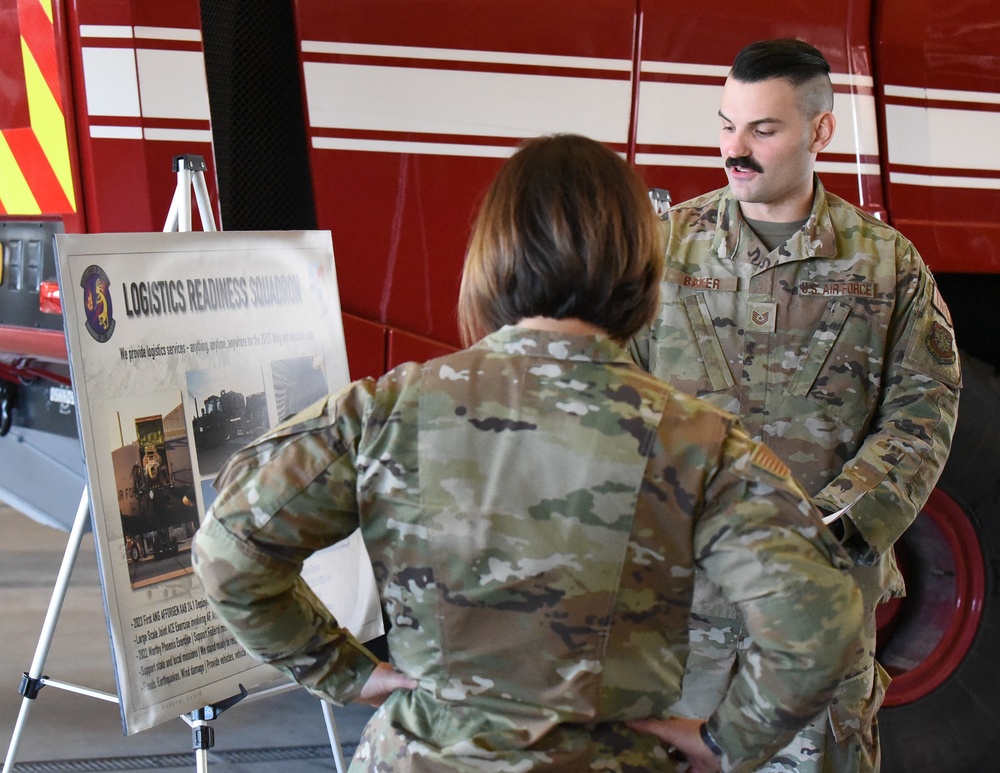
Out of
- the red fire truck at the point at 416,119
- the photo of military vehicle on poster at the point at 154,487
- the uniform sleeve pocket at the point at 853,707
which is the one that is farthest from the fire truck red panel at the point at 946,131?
the photo of military vehicle on poster at the point at 154,487

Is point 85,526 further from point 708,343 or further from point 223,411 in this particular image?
point 708,343

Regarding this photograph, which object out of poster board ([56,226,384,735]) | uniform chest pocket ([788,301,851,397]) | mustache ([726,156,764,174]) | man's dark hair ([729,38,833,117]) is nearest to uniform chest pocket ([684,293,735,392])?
uniform chest pocket ([788,301,851,397])

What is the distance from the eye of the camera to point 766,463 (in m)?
1.04

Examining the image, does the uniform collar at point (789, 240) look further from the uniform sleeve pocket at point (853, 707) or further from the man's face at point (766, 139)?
the uniform sleeve pocket at point (853, 707)

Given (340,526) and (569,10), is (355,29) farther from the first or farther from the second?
(340,526)

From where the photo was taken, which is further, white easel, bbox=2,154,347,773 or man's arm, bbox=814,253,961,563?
white easel, bbox=2,154,347,773

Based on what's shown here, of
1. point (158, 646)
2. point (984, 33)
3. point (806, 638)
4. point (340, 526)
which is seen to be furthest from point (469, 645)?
point (984, 33)

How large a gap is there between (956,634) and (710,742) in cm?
201

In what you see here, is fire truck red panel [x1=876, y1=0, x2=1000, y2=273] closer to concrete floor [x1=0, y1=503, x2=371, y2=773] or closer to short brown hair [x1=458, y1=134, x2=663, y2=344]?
short brown hair [x1=458, y1=134, x2=663, y2=344]

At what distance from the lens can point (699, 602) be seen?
1908 mm

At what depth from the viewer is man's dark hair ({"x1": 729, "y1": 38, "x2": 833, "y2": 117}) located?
1854 mm

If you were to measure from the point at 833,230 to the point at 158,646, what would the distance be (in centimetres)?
140

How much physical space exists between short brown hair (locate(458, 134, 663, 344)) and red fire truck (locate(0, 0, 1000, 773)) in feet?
4.14

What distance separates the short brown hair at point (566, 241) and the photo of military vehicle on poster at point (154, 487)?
1.03 metres
